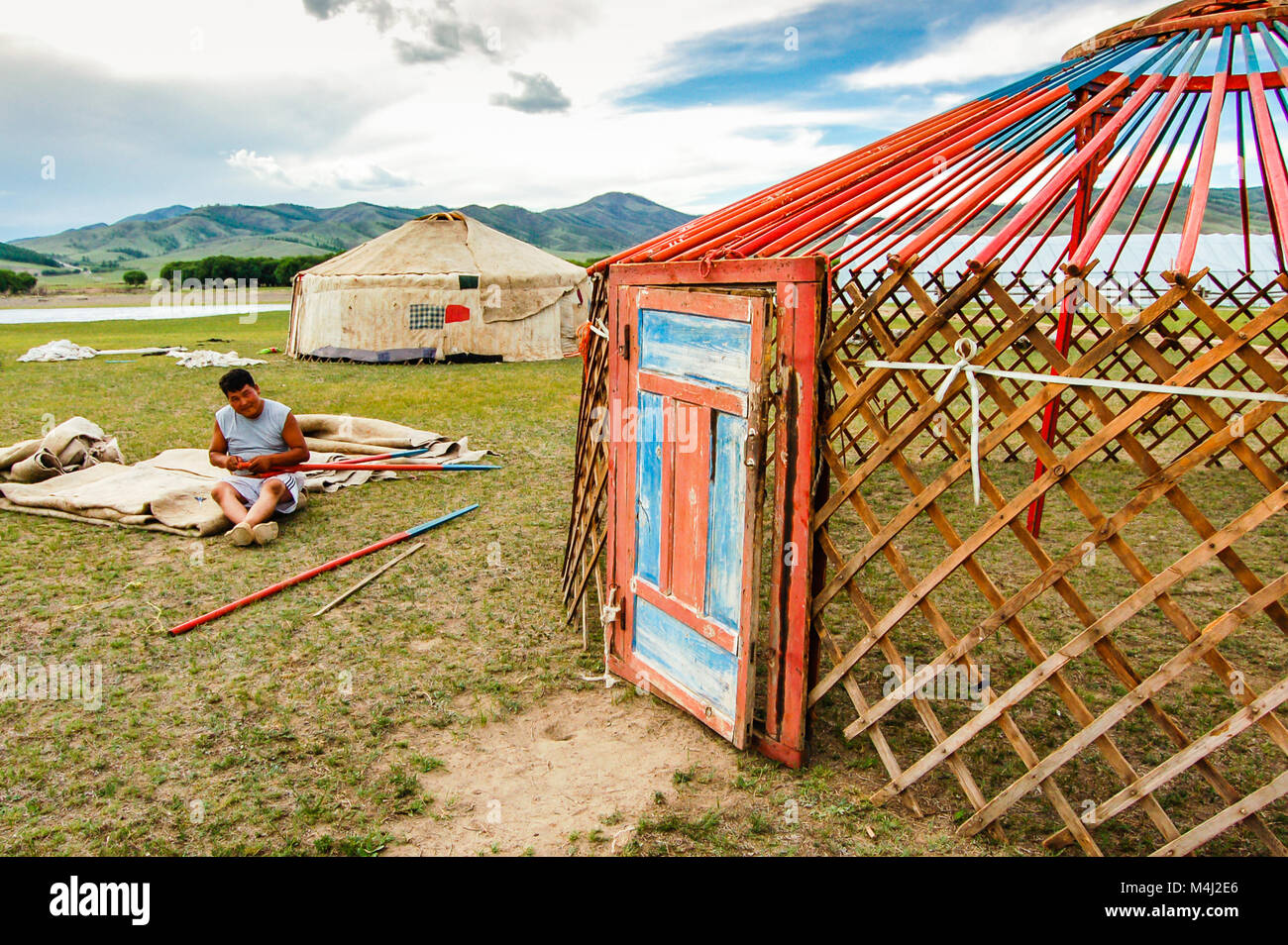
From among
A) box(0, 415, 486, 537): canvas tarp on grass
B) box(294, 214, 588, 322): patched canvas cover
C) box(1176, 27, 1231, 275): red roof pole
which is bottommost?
box(0, 415, 486, 537): canvas tarp on grass

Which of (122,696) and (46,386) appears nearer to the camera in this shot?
(122,696)

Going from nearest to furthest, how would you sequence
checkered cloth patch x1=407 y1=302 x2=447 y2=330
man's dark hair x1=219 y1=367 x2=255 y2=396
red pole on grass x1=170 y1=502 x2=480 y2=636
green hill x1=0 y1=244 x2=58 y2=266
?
red pole on grass x1=170 y1=502 x2=480 y2=636 < man's dark hair x1=219 y1=367 x2=255 y2=396 < checkered cloth patch x1=407 y1=302 x2=447 y2=330 < green hill x1=0 y1=244 x2=58 y2=266

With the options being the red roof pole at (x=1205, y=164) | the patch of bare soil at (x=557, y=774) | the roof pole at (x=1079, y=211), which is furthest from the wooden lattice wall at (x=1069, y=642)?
the roof pole at (x=1079, y=211)

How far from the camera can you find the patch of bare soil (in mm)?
2283

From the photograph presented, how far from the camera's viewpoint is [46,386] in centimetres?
961

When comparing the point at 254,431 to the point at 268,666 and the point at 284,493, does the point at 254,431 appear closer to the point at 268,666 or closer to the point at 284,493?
the point at 284,493

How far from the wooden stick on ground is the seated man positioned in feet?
2.61

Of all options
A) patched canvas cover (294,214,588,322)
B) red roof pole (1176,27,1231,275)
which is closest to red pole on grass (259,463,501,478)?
red roof pole (1176,27,1231,275)

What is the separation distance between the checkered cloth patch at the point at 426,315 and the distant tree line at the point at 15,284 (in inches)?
1254

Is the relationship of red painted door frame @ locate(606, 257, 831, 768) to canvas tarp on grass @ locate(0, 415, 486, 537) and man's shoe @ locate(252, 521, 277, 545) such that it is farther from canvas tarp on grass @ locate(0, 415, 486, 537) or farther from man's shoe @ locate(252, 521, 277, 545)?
canvas tarp on grass @ locate(0, 415, 486, 537)

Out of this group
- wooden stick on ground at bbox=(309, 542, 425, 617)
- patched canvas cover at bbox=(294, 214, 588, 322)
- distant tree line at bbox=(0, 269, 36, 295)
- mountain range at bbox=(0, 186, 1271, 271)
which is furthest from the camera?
mountain range at bbox=(0, 186, 1271, 271)
